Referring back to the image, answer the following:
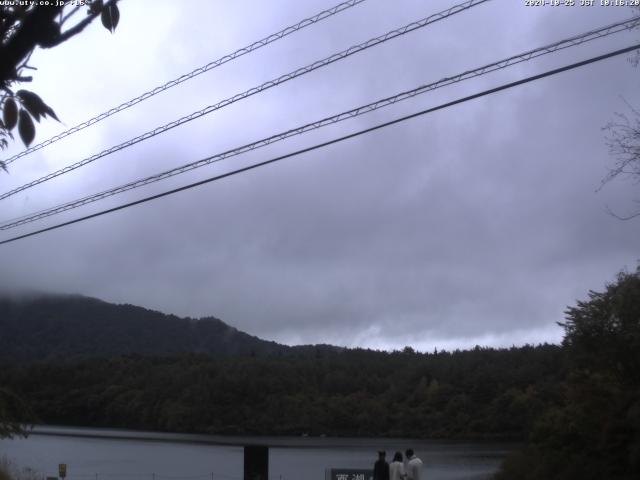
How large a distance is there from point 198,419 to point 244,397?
6.46 m

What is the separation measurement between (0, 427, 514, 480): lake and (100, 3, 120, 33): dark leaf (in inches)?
1219

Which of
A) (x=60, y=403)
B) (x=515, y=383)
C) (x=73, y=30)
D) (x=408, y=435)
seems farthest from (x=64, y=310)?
(x=73, y=30)

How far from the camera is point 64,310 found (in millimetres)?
122250

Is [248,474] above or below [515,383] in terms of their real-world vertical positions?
below

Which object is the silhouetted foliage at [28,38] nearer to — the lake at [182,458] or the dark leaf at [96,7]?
the dark leaf at [96,7]

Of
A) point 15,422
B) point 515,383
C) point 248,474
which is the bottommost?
point 248,474

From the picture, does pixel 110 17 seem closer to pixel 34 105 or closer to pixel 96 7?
pixel 96 7

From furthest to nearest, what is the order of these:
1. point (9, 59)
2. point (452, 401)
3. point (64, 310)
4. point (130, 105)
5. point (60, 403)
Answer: point (64, 310) < point (452, 401) < point (60, 403) < point (130, 105) < point (9, 59)

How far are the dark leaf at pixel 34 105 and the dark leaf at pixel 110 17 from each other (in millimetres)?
500

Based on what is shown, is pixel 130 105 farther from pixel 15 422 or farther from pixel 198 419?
pixel 198 419

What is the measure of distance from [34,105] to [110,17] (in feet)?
1.88

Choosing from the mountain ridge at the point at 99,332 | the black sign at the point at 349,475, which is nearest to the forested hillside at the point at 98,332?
the mountain ridge at the point at 99,332

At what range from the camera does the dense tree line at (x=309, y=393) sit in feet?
264

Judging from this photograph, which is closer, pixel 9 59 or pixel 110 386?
pixel 9 59
